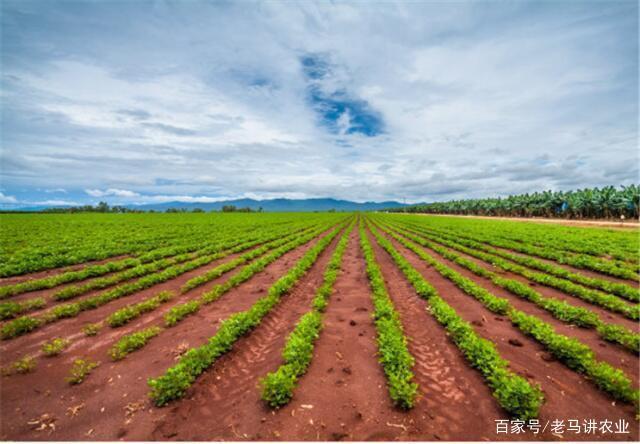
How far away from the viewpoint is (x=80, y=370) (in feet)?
18.5

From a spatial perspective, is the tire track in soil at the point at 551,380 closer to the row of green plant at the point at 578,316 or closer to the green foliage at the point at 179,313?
the row of green plant at the point at 578,316

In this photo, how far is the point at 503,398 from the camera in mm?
4738

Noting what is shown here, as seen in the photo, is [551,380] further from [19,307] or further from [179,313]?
[19,307]

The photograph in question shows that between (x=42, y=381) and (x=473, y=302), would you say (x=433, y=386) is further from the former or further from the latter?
(x=42, y=381)

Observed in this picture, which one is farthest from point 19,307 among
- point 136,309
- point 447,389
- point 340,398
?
point 447,389

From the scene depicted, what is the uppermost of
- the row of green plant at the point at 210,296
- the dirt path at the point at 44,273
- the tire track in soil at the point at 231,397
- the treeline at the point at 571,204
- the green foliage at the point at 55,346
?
the treeline at the point at 571,204

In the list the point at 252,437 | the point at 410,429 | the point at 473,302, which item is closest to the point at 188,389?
the point at 252,437

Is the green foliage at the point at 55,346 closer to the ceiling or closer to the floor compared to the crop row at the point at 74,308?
closer to the floor

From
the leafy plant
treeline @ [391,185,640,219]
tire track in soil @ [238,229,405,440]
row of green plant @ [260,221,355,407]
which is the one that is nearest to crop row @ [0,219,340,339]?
the leafy plant

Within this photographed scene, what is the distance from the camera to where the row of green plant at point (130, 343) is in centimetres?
630

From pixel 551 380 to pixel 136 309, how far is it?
11124 mm

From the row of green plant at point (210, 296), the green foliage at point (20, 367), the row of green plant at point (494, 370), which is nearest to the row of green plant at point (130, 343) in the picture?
the row of green plant at point (210, 296)

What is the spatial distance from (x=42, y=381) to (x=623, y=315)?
51.8 ft

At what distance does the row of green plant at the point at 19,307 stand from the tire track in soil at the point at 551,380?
13.2 metres
